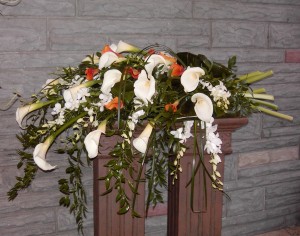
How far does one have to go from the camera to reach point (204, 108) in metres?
1.02

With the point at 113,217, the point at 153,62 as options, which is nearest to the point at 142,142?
the point at 153,62

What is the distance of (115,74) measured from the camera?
108 centimetres

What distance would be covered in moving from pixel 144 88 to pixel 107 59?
0.16m

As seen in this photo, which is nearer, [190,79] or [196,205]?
[190,79]

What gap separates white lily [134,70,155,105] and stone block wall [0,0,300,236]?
2.07 ft

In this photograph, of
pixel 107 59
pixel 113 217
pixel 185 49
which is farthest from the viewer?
pixel 185 49

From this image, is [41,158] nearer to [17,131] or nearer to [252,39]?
[17,131]

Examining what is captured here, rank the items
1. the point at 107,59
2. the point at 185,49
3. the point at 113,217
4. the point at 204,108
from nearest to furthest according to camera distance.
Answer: the point at 204,108
the point at 107,59
the point at 113,217
the point at 185,49

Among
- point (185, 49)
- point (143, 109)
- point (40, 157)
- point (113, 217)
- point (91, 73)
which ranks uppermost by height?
point (185, 49)

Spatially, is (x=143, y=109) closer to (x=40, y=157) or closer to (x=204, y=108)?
(x=204, y=108)

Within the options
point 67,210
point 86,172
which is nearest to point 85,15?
point 86,172

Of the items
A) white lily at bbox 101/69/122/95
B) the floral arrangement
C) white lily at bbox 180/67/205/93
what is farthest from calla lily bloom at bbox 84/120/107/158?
white lily at bbox 180/67/205/93

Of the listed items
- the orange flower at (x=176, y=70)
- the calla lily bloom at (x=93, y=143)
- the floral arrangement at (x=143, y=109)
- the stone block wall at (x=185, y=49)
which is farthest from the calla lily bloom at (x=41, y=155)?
the stone block wall at (x=185, y=49)

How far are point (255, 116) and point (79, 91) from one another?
1104 mm
